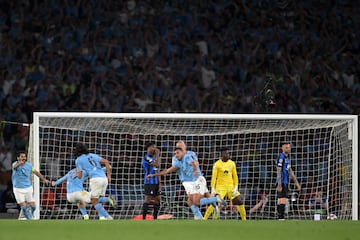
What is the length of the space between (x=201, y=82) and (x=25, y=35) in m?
4.40

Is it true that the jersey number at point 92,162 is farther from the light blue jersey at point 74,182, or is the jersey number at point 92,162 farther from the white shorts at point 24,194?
the white shorts at point 24,194

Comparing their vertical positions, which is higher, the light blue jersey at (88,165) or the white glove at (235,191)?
the light blue jersey at (88,165)

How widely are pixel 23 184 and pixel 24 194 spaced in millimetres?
190

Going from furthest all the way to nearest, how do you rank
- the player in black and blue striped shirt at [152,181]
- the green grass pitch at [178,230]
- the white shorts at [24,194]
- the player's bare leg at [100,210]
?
the white shorts at [24,194]
the player in black and blue striped shirt at [152,181]
the player's bare leg at [100,210]
the green grass pitch at [178,230]

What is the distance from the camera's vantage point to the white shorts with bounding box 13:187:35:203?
14.8 meters

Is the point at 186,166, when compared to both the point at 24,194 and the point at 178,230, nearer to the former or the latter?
the point at 24,194

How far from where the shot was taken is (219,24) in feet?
65.2

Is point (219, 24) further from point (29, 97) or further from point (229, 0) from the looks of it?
point (29, 97)

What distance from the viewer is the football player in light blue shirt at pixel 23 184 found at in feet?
48.2

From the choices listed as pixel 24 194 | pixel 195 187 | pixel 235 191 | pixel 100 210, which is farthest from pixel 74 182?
pixel 235 191

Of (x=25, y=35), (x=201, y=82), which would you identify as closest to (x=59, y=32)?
(x=25, y=35)

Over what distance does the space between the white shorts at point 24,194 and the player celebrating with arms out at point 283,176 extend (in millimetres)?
4581

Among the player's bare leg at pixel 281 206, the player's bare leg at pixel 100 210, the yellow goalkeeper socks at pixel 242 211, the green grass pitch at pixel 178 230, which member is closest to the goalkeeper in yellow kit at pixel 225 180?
the yellow goalkeeper socks at pixel 242 211

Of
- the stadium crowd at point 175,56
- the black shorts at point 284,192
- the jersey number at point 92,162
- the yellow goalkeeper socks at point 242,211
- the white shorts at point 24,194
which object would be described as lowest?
the yellow goalkeeper socks at point 242,211
